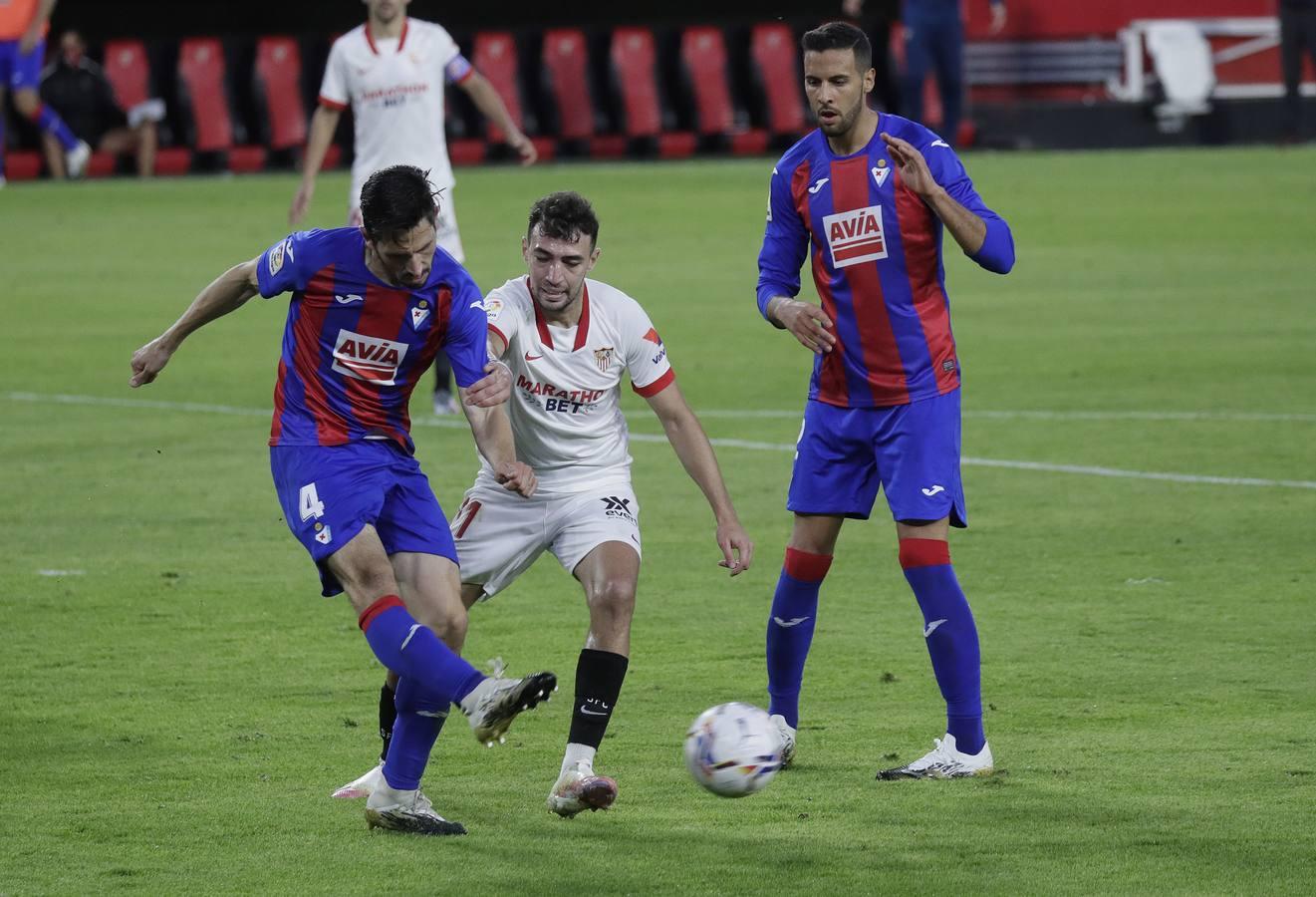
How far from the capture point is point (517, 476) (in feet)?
18.9

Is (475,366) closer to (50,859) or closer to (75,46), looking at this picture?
(50,859)

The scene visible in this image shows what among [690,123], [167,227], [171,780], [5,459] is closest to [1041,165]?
[690,123]

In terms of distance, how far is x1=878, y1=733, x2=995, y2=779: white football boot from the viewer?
20.4ft

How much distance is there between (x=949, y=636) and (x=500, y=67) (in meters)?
24.2

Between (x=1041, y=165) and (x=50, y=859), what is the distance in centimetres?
2273

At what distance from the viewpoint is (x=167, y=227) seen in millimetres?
22688

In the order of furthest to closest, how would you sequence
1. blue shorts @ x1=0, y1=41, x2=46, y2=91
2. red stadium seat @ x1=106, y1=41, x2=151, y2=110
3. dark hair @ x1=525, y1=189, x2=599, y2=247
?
red stadium seat @ x1=106, y1=41, x2=151, y2=110 < blue shorts @ x1=0, y1=41, x2=46, y2=91 < dark hair @ x1=525, y1=189, x2=599, y2=247

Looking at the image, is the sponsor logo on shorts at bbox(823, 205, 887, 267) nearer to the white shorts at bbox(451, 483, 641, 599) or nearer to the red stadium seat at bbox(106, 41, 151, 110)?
the white shorts at bbox(451, 483, 641, 599)

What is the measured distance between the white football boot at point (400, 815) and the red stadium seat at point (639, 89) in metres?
25.0

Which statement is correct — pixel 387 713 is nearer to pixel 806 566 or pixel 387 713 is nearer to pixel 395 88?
pixel 806 566

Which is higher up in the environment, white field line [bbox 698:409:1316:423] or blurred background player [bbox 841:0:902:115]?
blurred background player [bbox 841:0:902:115]

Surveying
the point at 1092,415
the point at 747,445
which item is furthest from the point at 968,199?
the point at 1092,415

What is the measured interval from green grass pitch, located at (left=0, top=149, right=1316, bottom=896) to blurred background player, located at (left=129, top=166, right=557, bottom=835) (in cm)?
53

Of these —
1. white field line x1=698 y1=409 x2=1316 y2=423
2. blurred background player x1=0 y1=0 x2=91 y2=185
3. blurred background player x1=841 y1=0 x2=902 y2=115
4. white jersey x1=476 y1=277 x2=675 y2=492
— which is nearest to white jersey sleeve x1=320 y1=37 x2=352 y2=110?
white field line x1=698 y1=409 x2=1316 y2=423
